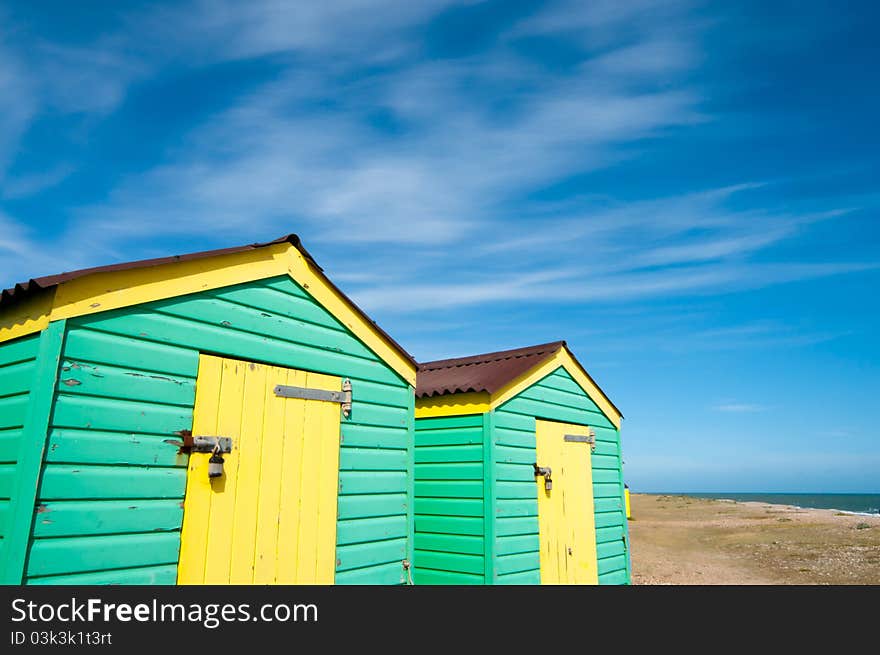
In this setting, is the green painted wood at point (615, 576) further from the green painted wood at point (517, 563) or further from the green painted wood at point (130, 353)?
the green painted wood at point (130, 353)

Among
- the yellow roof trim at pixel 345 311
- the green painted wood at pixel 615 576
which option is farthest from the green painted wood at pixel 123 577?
the green painted wood at pixel 615 576

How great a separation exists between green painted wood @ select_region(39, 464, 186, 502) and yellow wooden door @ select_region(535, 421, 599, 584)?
5.39 m

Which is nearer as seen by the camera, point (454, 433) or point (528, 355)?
point (454, 433)

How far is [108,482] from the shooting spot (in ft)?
12.9

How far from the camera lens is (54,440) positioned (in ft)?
12.2

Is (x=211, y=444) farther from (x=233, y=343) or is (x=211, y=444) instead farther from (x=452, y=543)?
(x=452, y=543)

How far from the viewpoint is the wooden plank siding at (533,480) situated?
775cm

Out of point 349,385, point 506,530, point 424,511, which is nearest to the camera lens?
point 349,385

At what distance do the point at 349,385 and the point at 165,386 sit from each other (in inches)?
70.2

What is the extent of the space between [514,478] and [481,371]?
1834 mm

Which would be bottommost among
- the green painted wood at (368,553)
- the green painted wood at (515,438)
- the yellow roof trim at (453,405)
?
the green painted wood at (368,553)

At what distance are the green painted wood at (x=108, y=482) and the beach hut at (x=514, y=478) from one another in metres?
4.31
